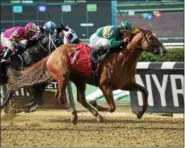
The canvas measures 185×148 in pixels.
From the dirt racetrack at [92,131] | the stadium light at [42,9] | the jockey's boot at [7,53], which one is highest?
the stadium light at [42,9]

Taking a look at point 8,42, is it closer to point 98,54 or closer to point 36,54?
point 36,54

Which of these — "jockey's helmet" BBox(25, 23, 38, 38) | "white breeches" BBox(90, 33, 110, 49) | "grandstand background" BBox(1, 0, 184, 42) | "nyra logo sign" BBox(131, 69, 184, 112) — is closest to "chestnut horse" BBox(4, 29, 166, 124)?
"white breeches" BBox(90, 33, 110, 49)

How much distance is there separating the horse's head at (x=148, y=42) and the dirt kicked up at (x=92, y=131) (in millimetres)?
964

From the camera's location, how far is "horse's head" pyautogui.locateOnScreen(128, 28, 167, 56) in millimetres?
6706

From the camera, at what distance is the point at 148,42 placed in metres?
6.75

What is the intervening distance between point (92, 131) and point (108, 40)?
1.13 meters

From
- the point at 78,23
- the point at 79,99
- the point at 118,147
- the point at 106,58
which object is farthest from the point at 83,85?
the point at 78,23

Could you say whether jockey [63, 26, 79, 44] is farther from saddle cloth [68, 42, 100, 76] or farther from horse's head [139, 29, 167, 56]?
horse's head [139, 29, 167, 56]

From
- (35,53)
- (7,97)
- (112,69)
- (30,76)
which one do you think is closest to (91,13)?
(35,53)

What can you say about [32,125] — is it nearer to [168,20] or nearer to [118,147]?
[118,147]

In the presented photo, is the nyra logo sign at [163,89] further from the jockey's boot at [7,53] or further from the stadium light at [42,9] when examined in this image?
the stadium light at [42,9]

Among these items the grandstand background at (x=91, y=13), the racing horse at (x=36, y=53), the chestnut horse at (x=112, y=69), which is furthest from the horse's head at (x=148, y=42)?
the grandstand background at (x=91, y=13)

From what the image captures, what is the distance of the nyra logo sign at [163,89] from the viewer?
7.78 metres

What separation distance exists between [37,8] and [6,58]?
8.82ft
